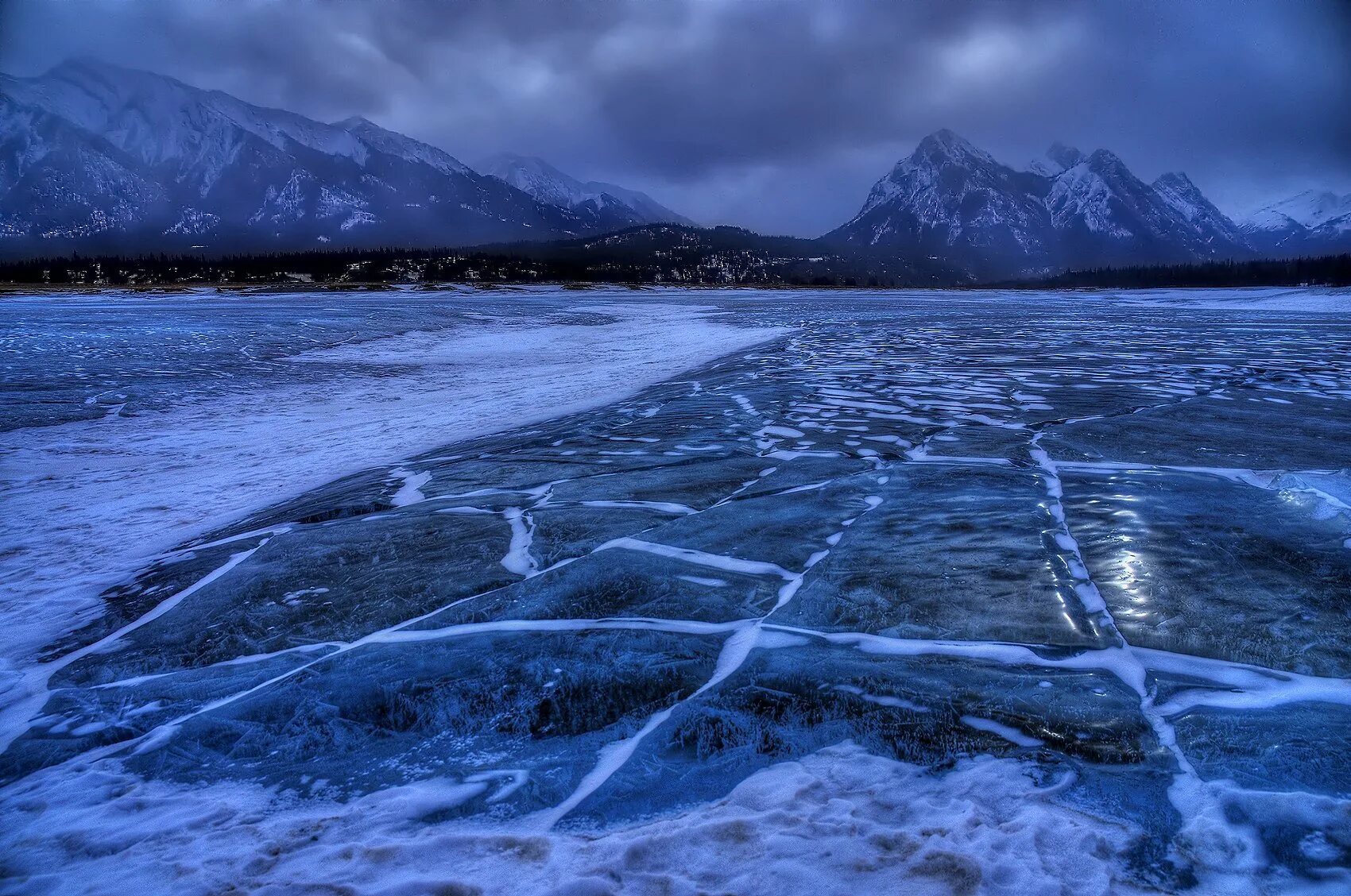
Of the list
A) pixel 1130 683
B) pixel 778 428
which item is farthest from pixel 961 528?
pixel 778 428

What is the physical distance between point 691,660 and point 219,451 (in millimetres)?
6956

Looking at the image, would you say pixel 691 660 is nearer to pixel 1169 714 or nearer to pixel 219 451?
pixel 1169 714

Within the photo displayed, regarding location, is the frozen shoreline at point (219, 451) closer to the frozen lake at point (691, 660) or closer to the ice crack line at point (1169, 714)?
the frozen lake at point (691, 660)

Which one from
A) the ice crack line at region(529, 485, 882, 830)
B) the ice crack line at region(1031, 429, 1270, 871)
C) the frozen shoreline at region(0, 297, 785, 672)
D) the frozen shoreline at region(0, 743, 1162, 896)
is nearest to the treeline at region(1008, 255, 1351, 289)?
the frozen shoreline at region(0, 297, 785, 672)

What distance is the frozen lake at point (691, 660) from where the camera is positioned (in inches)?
83.4

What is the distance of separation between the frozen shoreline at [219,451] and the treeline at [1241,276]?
3852 inches

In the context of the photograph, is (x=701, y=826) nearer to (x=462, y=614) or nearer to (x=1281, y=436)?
(x=462, y=614)

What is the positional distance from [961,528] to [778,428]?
352cm

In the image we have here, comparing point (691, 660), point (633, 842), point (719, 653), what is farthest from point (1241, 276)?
point (633, 842)

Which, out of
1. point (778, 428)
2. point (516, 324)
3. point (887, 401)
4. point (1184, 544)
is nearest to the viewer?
point (1184, 544)

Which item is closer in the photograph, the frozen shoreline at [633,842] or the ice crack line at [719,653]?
the frozen shoreline at [633,842]

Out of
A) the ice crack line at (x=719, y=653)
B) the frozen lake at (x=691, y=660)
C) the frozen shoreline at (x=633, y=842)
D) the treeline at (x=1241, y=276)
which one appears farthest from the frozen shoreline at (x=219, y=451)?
the treeline at (x=1241, y=276)

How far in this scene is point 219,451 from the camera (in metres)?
7.73

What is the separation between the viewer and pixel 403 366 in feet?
49.2
